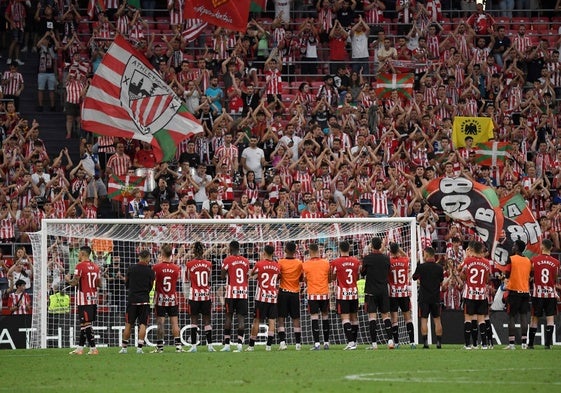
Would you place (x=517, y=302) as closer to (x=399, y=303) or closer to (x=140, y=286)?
(x=399, y=303)

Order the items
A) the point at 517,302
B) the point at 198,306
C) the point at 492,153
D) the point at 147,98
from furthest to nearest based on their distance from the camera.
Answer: the point at 492,153 → the point at 147,98 → the point at 517,302 → the point at 198,306

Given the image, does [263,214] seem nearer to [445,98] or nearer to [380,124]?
[380,124]

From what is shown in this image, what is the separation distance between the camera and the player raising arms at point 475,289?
2328 cm

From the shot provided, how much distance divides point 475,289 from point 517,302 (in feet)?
3.57

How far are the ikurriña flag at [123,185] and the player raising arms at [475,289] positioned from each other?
30.1 ft

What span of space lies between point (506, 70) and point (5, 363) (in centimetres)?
1969

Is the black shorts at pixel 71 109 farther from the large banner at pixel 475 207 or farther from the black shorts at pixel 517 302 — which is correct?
the black shorts at pixel 517 302

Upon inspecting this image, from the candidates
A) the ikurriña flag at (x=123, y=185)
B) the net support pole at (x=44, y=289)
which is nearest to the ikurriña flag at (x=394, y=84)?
the ikurriña flag at (x=123, y=185)

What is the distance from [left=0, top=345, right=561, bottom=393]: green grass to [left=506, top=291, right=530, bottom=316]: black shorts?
99cm

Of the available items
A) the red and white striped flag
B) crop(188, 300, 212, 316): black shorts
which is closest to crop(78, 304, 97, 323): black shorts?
crop(188, 300, 212, 316): black shorts

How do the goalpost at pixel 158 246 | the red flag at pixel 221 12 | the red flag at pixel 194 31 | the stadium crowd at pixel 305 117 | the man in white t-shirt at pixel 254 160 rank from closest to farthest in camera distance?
the goalpost at pixel 158 246, the stadium crowd at pixel 305 117, the man in white t-shirt at pixel 254 160, the red flag at pixel 221 12, the red flag at pixel 194 31

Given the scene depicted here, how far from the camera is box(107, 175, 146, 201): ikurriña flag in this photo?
97.2ft

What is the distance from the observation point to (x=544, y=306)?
2394 cm

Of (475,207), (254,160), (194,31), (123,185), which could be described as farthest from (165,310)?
(194,31)
